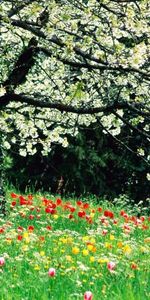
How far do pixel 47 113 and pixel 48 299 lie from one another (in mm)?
3408

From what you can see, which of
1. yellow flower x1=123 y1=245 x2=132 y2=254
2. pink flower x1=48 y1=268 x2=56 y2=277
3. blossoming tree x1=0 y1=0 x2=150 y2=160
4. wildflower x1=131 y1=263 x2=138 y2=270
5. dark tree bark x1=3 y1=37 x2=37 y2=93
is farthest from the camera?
dark tree bark x1=3 y1=37 x2=37 y2=93

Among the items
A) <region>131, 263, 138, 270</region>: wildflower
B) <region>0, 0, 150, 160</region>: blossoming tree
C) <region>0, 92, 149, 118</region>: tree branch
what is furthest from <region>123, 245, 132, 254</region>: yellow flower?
<region>0, 92, 149, 118</region>: tree branch

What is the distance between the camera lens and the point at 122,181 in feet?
48.2

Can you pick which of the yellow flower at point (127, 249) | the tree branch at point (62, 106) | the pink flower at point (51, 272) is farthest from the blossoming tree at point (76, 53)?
the pink flower at point (51, 272)

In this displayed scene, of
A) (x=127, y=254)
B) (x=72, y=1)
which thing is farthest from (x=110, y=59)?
(x=127, y=254)

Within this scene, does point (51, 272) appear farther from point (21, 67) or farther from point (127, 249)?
point (21, 67)

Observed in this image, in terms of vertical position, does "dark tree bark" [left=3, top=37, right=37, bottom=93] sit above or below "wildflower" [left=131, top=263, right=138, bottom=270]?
above

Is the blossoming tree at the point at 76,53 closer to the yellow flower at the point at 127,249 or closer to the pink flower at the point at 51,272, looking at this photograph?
the yellow flower at the point at 127,249

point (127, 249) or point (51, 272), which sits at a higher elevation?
point (127, 249)

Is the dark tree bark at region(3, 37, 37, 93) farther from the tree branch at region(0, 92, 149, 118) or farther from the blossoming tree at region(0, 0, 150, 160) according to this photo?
the tree branch at region(0, 92, 149, 118)

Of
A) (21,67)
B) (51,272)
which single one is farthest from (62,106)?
(51,272)

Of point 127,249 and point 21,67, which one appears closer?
point 127,249

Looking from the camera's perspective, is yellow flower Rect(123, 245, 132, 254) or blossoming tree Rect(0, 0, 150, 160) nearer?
yellow flower Rect(123, 245, 132, 254)

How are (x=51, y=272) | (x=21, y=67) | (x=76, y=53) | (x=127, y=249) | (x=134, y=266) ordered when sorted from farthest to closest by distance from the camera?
(x=21, y=67)
(x=76, y=53)
(x=127, y=249)
(x=134, y=266)
(x=51, y=272)
